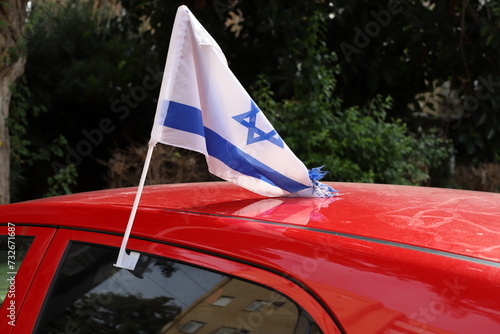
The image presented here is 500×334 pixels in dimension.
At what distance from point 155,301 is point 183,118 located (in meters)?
0.49

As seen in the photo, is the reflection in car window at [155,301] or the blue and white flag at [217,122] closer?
the reflection in car window at [155,301]

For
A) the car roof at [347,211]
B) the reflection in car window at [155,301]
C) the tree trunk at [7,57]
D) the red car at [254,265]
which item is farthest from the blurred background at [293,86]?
the reflection in car window at [155,301]

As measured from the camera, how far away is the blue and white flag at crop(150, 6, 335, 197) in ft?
5.35

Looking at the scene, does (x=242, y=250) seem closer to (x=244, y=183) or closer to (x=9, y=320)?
(x=244, y=183)

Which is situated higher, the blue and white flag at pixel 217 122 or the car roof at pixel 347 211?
the blue and white flag at pixel 217 122

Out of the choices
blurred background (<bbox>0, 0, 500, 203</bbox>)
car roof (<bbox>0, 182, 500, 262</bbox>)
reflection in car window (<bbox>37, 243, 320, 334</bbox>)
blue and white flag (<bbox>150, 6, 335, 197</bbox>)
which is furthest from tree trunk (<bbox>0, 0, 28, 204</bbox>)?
reflection in car window (<bbox>37, 243, 320, 334</bbox>)

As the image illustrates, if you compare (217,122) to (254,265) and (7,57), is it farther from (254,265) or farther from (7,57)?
(7,57)

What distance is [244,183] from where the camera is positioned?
1.81m

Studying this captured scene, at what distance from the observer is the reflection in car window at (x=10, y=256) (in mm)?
1693

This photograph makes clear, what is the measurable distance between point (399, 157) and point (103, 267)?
5.66 meters

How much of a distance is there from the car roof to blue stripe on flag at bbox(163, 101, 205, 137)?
198mm

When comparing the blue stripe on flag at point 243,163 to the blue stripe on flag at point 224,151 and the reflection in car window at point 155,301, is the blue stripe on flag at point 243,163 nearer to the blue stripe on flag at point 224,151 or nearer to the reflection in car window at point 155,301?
the blue stripe on flag at point 224,151

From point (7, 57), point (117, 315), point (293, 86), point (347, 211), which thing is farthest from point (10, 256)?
point (293, 86)

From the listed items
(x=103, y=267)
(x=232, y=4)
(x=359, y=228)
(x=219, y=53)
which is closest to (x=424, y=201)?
(x=359, y=228)
